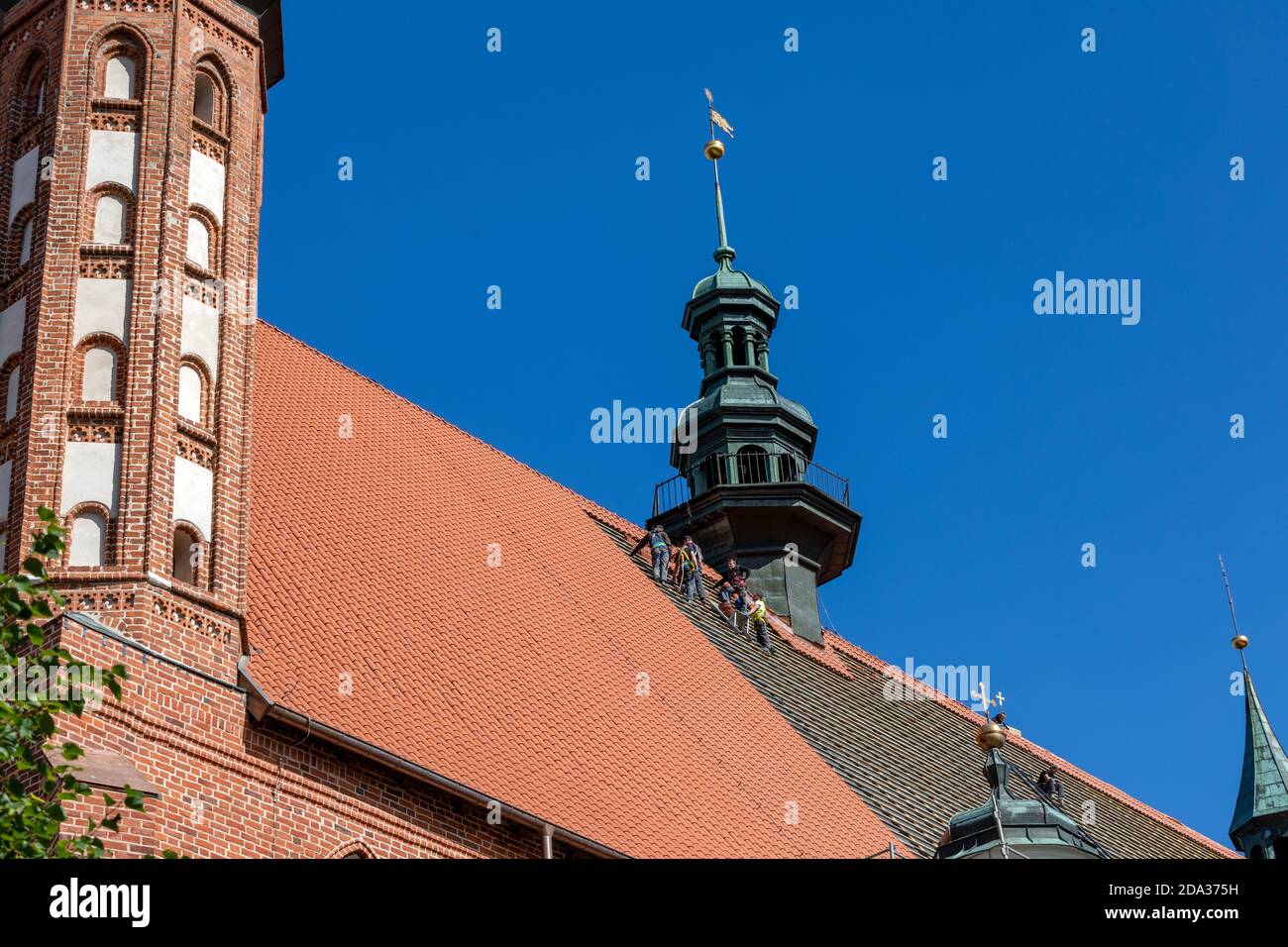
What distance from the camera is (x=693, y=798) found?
58.9ft

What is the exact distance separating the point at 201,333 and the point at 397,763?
3.51 m

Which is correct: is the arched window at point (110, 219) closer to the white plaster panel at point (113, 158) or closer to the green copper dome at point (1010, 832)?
the white plaster panel at point (113, 158)

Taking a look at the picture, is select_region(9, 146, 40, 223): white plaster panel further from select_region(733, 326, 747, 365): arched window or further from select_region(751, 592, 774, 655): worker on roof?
select_region(733, 326, 747, 365): arched window

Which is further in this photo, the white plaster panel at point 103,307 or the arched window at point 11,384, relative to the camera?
the white plaster panel at point 103,307

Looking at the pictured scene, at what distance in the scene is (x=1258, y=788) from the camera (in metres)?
→ 34.2

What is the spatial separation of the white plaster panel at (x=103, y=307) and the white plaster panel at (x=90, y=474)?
89 cm

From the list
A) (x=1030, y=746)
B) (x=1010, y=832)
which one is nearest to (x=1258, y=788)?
(x=1030, y=746)

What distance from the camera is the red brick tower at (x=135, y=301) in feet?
45.3

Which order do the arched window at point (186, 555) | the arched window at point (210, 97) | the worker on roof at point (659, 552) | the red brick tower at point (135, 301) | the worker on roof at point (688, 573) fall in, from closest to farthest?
the red brick tower at point (135, 301)
the arched window at point (186, 555)
the arched window at point (210, 97)
the worker on roof at point (659, 552)
the worker on roof at point (688, 573)

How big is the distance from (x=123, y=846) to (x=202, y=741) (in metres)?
1.26

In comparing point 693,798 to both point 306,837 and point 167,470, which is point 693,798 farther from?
point 167,470

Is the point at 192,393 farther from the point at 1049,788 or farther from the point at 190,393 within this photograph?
the point at 1049,788

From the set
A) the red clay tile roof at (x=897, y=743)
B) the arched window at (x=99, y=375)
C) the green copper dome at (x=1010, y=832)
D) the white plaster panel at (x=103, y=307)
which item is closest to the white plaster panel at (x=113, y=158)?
the white plaster panel at (x=103, y=307)

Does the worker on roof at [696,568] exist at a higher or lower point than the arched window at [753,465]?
lower
